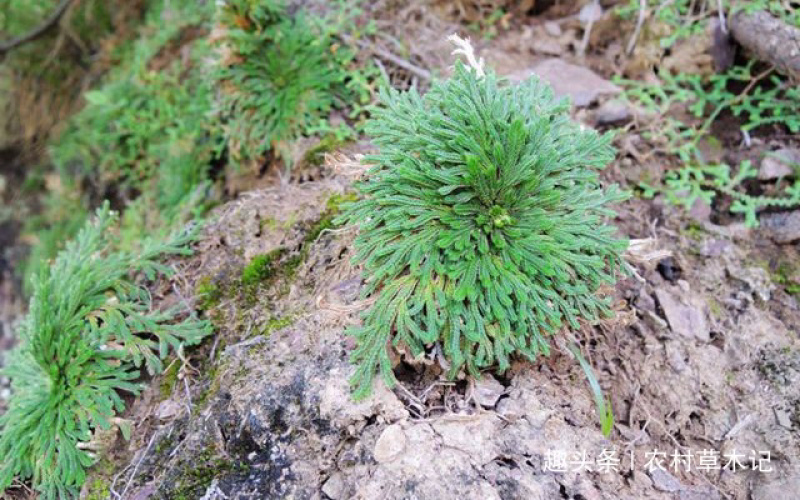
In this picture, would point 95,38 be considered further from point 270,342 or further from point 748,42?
point 748,42

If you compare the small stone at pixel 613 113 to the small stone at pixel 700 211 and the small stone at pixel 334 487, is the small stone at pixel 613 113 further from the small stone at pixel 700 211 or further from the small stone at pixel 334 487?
the small stone at pixel 334 487

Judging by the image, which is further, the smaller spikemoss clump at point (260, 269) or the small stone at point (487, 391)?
the smaller spikemoss clump at point (260, 269)

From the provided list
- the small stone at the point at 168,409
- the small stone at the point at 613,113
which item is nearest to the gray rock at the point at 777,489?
the small stone at the point at 613,113

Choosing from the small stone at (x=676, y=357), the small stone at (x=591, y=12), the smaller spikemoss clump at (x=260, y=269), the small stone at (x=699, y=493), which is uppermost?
the small stone at (x=591, y=12)

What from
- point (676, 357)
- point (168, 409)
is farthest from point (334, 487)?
point (676, 357)

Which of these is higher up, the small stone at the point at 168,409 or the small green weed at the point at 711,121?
the small green weed at the point at 711,121

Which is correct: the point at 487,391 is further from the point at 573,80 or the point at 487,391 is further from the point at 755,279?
the point at 573,80
